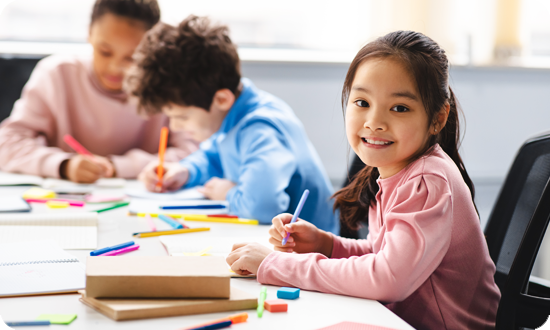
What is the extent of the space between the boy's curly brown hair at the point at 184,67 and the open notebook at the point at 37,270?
2.19 feet

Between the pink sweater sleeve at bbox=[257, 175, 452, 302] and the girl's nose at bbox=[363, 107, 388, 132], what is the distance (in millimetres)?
88

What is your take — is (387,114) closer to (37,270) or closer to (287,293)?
A: (287,293)

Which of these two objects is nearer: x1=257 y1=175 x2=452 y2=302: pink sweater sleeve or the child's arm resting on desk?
x1=257 y1=175 x2=452 y2=302: pink sweater sleeve

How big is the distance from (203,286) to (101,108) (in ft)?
4.92

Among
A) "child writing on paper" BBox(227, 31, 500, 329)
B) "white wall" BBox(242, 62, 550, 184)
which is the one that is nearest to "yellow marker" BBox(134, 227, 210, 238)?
"child writing on paper" BBox(227, 31, 500, 329)

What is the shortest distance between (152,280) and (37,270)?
0.22m

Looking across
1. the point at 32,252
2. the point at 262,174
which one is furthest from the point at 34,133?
the point at 32,252

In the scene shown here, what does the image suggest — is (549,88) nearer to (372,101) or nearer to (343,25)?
(343,25)

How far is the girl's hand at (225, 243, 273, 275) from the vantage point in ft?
2.23

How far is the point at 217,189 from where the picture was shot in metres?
1.32

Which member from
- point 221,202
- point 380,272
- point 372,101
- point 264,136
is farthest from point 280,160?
point 380,272

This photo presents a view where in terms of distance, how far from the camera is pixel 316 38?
7.90 feet

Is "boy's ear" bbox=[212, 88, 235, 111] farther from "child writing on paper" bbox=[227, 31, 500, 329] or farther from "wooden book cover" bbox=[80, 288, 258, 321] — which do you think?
"wooden book cover" bbox=[80, 288, 258, 321]

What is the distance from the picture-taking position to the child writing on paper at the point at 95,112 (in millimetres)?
1663
